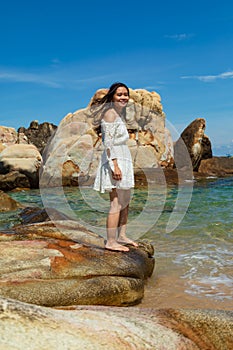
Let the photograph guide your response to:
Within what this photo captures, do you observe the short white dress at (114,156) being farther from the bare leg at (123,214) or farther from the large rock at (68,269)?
the large rock at (68,269)

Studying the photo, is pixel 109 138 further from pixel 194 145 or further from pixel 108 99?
pixel 194 145

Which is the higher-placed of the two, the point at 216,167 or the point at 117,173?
the point at 216,167

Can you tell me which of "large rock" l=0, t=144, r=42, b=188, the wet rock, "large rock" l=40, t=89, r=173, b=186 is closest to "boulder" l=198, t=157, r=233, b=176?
"large rock" l=40, t=89, r=173, b=186

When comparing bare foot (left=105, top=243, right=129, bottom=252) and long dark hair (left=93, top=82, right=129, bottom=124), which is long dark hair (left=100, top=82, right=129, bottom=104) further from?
bare foot (left=105, top=243, right=129, bottom=252)

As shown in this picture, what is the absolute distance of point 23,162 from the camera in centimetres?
2283

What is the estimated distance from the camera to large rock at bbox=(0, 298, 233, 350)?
2.11m

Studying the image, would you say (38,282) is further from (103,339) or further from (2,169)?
(2,169)

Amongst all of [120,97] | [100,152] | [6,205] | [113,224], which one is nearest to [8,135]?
[100,152]

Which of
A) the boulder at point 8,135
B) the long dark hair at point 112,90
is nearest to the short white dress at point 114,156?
the long dark hair at point 112,90

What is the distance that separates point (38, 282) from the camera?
3.95m

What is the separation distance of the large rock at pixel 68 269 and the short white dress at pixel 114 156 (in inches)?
34.8

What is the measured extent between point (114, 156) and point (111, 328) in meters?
3.31

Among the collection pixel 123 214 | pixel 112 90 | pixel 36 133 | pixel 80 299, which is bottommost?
pixel 80 299

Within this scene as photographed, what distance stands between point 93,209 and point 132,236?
4.98 metres
